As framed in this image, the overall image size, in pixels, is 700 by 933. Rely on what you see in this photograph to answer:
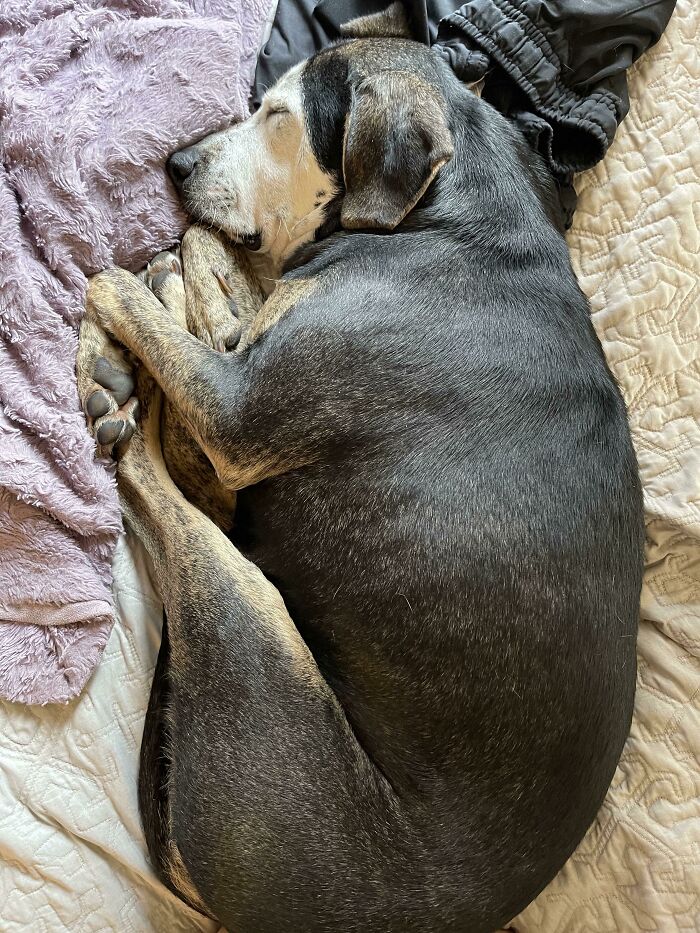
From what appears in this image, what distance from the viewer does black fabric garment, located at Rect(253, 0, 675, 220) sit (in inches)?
96.6

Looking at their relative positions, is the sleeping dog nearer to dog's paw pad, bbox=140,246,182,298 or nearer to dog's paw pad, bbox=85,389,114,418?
dog's paw pad, bbox=85,389,114,418

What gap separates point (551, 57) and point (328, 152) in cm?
76

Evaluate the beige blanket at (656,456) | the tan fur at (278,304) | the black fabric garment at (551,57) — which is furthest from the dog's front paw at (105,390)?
the beige blanket at (656,456)

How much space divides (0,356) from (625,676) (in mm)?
1709

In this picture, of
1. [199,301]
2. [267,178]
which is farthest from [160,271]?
[267,178]

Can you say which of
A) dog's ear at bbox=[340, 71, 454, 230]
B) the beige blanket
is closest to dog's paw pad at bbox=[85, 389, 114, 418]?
dog's ear at bbox=[340, 71, 454, 230]

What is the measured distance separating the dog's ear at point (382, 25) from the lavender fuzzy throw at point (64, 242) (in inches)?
17.3

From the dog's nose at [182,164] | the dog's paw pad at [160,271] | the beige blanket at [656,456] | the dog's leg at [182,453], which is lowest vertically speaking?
the beige blanket at [656,456]

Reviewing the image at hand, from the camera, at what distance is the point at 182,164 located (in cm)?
234

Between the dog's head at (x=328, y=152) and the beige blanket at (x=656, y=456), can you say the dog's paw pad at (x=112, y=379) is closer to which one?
the dog's head at (x=328, y=152)

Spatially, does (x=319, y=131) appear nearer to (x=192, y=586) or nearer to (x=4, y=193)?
(x=4, y=193)

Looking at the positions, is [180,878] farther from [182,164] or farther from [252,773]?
[182,164]

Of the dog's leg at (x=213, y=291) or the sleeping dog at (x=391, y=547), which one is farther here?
the dog's leg at (x=213, y=291)

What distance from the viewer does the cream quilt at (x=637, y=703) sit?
2.13 meters
